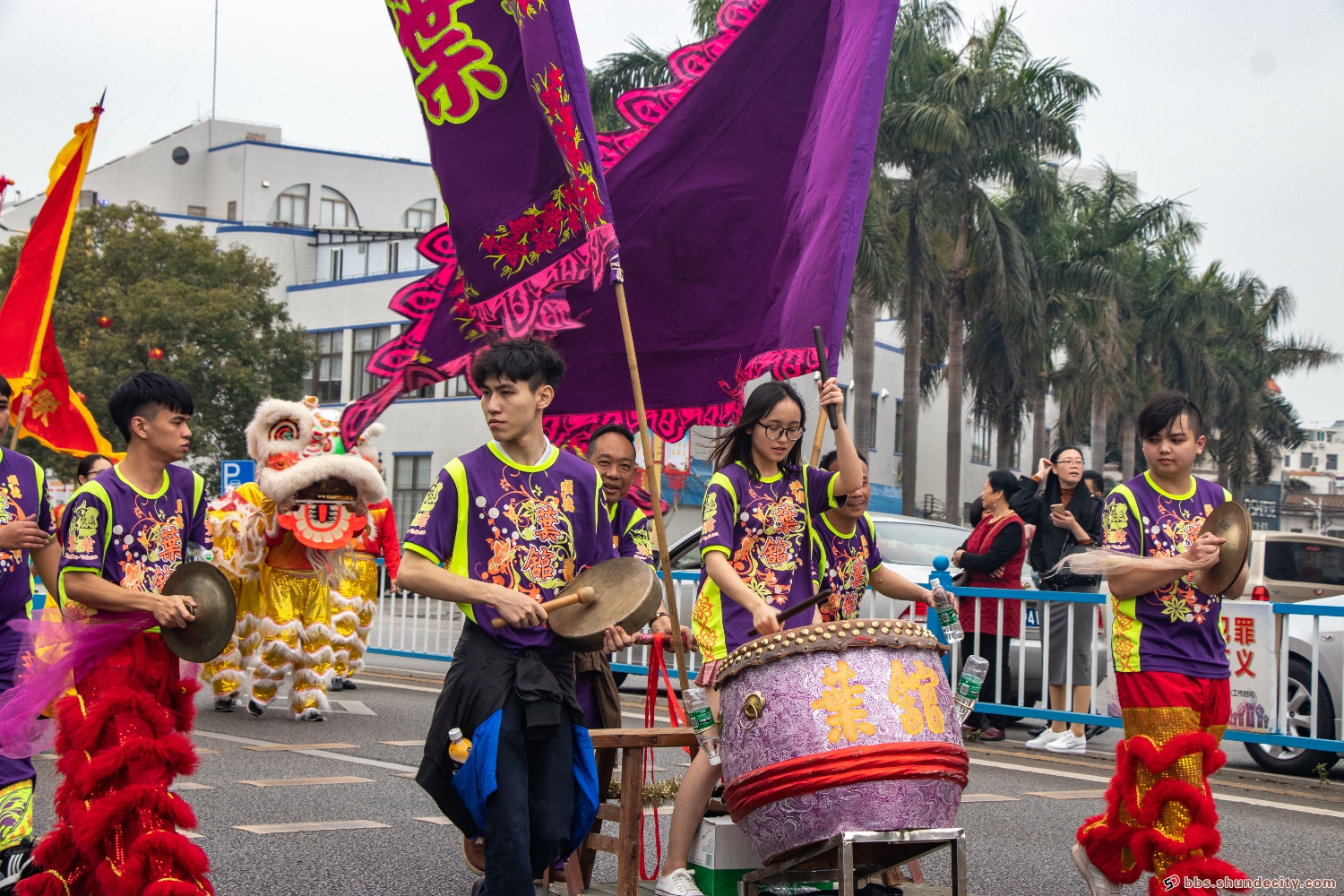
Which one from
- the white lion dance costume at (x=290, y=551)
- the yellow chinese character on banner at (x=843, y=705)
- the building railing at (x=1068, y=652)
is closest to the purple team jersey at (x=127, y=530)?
the yellow chinese character on banner at (x=843, y=705)

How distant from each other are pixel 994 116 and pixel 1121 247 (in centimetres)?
897

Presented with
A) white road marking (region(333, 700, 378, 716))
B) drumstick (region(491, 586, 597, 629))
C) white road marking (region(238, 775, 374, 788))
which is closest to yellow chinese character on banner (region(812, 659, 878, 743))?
drumstick (region(491, 586, 597, 629))

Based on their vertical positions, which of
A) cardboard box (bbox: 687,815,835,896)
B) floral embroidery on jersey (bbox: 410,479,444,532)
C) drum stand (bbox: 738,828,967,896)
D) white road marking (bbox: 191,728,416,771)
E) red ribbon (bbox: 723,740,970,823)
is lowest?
white road marking (bbox: 191,728,416,771)

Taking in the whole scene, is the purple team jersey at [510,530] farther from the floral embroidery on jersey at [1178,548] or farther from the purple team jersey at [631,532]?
the floral embroidery on jersey at [1178,548]

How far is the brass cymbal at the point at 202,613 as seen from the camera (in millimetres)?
4570

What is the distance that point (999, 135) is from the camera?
107 feet

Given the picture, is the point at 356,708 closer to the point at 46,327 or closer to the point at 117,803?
the point at 46,327

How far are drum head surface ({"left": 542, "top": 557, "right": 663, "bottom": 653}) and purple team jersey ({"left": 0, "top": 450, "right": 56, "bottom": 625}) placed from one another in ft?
7.50

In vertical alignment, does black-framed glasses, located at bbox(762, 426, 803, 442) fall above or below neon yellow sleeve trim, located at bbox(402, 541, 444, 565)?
above

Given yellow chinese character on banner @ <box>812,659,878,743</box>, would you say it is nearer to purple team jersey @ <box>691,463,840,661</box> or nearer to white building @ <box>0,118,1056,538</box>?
purple team jersey @ <box>691,463,840,661</box>

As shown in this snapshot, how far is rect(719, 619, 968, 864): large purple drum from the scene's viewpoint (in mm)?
Result: 3820

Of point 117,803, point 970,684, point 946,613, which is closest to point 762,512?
point 946,613

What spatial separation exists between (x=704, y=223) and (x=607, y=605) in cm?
342

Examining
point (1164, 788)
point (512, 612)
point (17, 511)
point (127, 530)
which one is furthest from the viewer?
point (17, 511)
